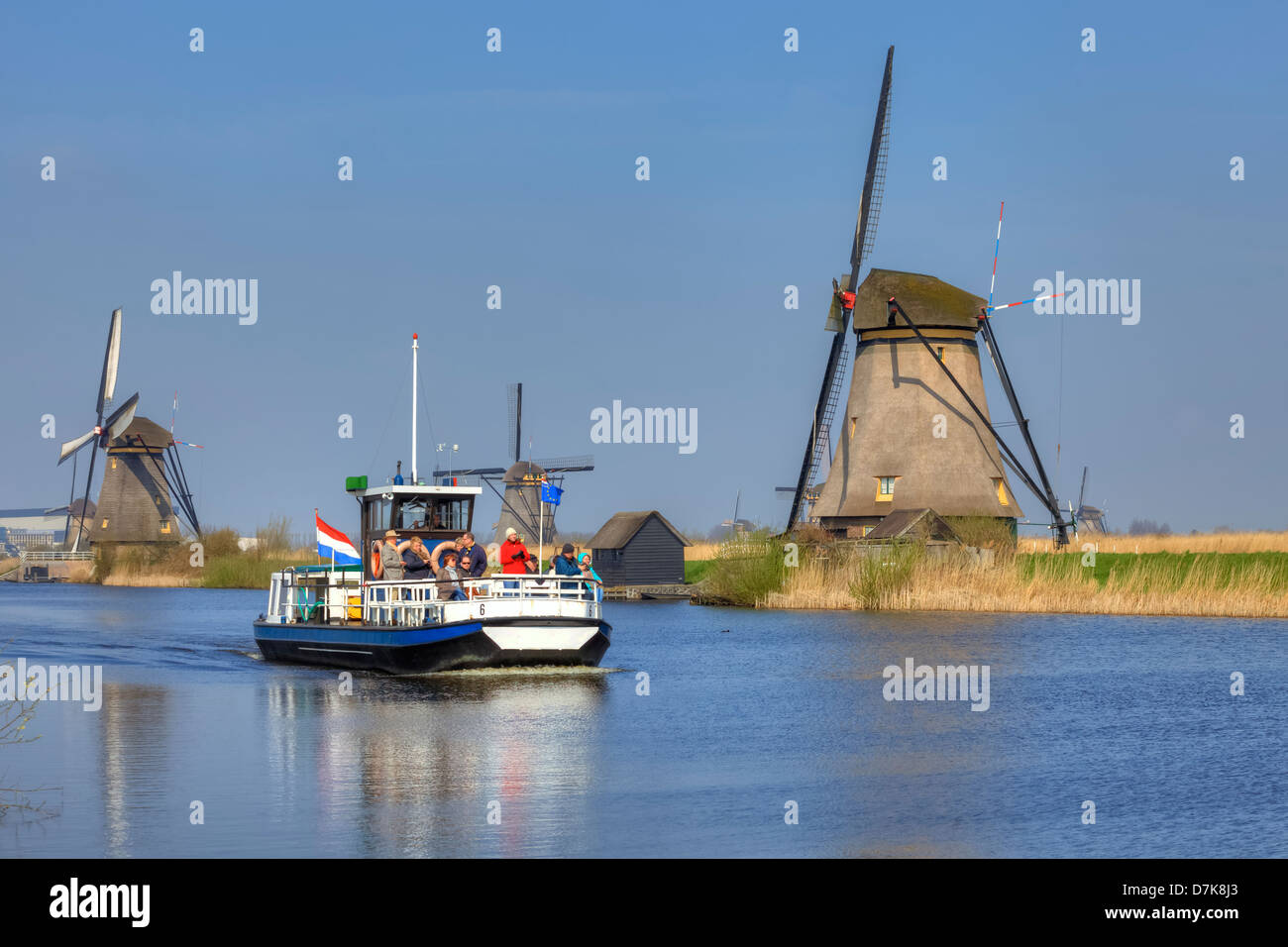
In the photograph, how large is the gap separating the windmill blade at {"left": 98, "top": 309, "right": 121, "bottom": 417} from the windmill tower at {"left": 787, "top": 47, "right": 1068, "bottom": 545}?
6390 cm

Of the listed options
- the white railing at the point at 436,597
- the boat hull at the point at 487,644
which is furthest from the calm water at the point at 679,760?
the white railing at the point at 436,597

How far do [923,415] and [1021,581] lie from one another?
1314 cm

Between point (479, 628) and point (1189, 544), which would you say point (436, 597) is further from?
point (1189, 544)

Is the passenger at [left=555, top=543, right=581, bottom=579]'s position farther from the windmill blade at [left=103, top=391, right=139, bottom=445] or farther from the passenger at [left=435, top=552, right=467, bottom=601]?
the windmill blade at [left=103, top=391, right=139, bottom=445]

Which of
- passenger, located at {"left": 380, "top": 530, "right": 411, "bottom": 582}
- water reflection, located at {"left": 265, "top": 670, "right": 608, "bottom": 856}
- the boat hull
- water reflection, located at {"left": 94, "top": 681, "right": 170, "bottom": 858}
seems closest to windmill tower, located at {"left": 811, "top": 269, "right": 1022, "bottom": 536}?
water reflection, located at {"left": 265, "top": 670, "right": 608, "bottom": 856}

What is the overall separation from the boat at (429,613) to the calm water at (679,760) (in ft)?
2.01

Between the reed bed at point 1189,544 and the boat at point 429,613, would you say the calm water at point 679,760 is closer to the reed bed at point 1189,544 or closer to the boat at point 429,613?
the boat at point 429,613

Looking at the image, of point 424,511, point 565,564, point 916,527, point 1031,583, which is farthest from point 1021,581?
point 424,511

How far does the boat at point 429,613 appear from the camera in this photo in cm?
2689

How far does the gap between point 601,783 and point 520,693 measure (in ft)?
30.2
